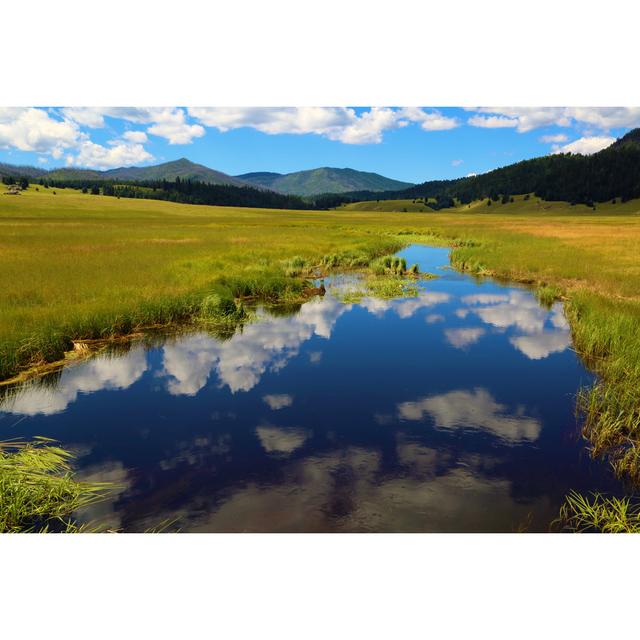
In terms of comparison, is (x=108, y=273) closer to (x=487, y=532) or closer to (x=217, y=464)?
(x=217, y=464)

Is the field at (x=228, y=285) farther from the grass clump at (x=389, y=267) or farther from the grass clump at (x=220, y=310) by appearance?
the grass clump at (x=389, y=267)

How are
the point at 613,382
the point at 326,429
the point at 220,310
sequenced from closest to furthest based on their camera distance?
1. the point at 326,429
2. the point at 613,382
3. the point at 220,310

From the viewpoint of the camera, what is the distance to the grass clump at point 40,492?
767cm

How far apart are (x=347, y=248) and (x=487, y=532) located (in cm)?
4234

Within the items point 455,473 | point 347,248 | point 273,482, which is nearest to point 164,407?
point 273,482

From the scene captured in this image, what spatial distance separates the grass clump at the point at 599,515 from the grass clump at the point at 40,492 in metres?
8.75

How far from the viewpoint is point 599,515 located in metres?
7.92

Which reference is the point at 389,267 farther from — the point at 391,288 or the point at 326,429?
the point at 326,429

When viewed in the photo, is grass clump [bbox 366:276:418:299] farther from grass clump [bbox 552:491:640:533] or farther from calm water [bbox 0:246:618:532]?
grass clump [bbox 552:491:640:533]

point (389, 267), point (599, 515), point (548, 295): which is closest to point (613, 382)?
point (599, 515)

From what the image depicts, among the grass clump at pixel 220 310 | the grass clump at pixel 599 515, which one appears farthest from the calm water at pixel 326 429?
the grass clump at pixel 220 310

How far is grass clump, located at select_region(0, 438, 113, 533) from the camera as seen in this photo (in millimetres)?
7668

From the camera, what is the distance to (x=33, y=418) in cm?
1159

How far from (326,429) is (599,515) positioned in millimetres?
5960
